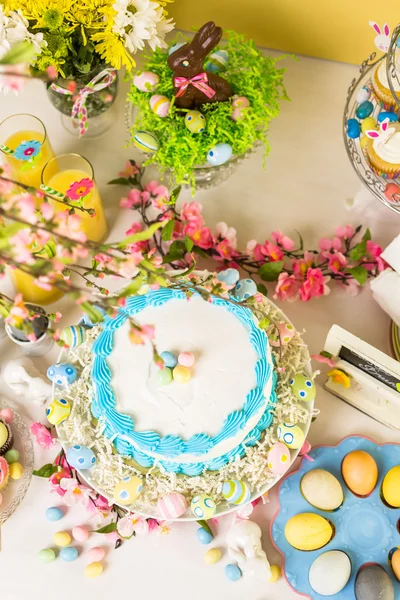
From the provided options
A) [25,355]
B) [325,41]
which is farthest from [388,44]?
[25,355]

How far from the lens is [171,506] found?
103 cm

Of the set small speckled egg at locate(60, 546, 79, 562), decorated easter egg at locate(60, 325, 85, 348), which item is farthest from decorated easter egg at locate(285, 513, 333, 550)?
decorated easter egg at locate(60, 325, 85, 348)

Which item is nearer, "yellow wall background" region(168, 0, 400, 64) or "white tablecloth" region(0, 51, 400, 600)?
"white tablecloth" region(0, 51, 400, 600)

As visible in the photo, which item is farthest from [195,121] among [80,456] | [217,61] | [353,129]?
[80,456]

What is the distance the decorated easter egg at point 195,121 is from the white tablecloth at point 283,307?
259 millimetres

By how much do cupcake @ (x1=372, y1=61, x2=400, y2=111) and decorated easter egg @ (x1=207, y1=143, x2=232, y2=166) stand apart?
0.95 ft

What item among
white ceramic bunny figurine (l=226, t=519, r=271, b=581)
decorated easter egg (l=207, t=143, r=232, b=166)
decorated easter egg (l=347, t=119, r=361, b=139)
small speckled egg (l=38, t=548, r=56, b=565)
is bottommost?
small speckled egg (l=38, t=548, r=56, b=565)

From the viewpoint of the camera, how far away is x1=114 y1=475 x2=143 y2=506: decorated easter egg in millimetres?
1034

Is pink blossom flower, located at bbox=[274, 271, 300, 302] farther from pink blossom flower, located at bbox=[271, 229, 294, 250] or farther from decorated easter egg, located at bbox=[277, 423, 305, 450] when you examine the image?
decorated easter egg, located at bbox=[277, 423, 305, 450]

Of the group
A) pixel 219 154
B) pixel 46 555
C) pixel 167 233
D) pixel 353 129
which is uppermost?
pixel 353 129

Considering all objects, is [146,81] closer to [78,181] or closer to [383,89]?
[78,181]

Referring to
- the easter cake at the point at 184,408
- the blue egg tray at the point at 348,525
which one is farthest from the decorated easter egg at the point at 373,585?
the easter cake at the point at 184,408

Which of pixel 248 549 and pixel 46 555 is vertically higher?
pixel 248 549

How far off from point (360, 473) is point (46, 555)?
596 millimetres
